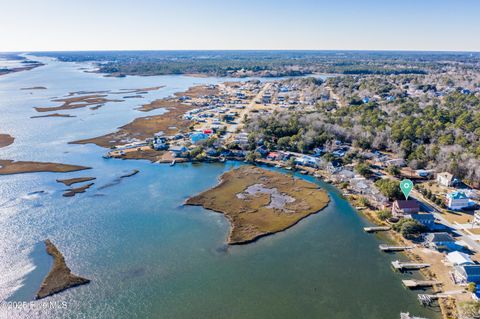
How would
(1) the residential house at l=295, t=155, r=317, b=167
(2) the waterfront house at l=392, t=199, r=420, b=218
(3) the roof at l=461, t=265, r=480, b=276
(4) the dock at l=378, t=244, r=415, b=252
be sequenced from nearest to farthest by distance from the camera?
(3) the roof at l=461, t=265, r=480, b=276
(4) the dock at l=378, t=244, r=415, b=252
(2) the waterfront house at l=392, t=199, r=420, b=218
(1) the residential house at l=295, t=155, r=317, b=167

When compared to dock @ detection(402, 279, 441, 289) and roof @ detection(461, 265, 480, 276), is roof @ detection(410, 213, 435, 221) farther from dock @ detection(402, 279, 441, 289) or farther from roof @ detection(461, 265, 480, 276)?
dock @ detection(402, 279, 441, 289)

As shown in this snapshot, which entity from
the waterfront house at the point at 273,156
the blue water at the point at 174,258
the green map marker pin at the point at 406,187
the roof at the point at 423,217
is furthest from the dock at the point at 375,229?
the waterfront house at the point at 273,156

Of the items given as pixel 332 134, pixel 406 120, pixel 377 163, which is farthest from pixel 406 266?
pixel 406 120

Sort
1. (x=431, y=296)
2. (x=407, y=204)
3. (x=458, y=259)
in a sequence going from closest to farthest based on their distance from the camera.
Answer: (x=431, y=296) < (x=458, y=259) < (x=407, y=204)

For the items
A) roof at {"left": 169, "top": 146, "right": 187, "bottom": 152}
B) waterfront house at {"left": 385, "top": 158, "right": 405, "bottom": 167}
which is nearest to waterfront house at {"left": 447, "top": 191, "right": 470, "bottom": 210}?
waterfront house at {"left": 385, "top": 158, "right": 405, "bottom": 167}

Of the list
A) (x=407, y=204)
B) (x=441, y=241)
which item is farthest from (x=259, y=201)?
(x=441, y=241)

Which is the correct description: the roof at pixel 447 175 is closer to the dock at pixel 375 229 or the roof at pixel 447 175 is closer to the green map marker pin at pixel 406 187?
the green map marker pin at pixel 406 187

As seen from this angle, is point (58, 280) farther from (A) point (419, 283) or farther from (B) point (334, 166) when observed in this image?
(B) point (334, 166)
